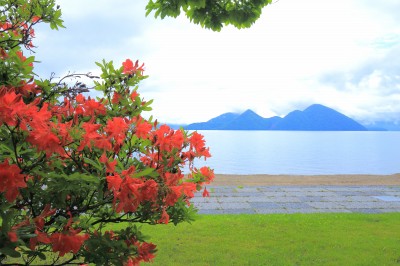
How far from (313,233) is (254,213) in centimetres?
211

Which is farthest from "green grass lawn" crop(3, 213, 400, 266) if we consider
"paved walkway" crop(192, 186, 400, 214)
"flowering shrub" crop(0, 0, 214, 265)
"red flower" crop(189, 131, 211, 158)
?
"red flower" crop(189, 131, 211, 158)

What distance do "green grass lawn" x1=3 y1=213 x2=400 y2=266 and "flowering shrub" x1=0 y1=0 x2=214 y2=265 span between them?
3.30m

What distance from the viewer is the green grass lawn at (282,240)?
20.0 feet

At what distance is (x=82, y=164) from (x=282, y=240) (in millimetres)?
5435

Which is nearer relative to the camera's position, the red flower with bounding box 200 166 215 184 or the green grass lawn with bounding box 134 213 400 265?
the red flower with bounding box 200 166 215 184

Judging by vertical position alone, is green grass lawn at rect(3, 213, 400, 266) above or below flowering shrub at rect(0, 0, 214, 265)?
below

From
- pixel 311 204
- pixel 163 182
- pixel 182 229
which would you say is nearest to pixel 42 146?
pixel 163 182

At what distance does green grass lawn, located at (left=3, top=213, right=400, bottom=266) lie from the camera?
20.0 ft

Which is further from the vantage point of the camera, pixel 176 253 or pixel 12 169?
pixel 176 253

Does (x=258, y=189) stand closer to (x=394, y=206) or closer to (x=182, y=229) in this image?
(x=394, y=206)

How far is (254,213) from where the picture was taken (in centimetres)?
948

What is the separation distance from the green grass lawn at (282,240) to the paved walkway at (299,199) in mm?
944

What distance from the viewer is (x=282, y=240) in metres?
7.08

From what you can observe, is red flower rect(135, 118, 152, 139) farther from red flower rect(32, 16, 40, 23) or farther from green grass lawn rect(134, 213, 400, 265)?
green grass lawn rect(134, 213, 400, 265)
